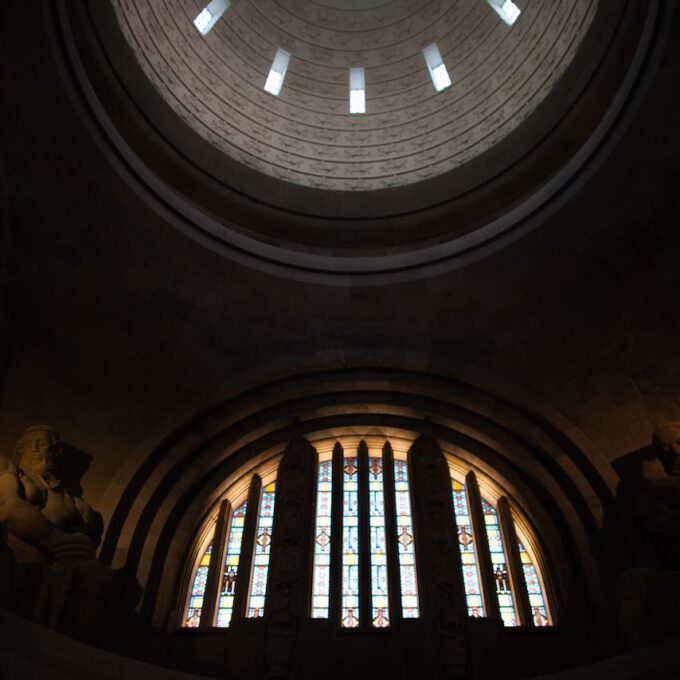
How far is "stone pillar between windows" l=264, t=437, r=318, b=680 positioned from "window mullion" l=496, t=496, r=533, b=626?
261 centimetres

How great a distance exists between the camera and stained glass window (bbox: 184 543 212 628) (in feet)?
26.6

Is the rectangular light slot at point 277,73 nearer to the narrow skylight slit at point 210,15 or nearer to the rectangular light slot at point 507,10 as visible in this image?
the narrow skylight slit at point 210,15

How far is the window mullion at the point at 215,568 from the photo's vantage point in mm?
8023

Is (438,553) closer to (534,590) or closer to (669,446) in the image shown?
(534,590)

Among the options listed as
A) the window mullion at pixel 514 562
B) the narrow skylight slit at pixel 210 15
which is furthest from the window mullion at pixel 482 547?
the narrow skylight slit at pixel 210 15

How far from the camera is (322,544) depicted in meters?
8.59

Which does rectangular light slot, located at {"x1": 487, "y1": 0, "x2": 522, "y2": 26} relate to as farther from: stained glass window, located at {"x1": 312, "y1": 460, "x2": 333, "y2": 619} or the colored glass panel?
stained glass window, located at {"x1": 312, "y1": 460, "x2": 333, "y2": 619}

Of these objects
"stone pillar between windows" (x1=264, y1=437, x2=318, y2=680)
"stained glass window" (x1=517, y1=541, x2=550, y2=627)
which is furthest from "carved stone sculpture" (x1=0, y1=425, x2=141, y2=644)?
"stained glass window" (x1=517, y1=541, x2=550, y2=627)

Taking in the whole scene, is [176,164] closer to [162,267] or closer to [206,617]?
[162,267]

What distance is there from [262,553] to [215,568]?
0.64 m

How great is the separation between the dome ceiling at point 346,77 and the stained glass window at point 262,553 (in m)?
5.45

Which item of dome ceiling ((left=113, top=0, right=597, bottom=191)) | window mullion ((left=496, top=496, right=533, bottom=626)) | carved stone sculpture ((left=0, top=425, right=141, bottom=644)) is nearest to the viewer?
carved stone sculpture ((left=0, top=425, right=141, bottom=644))

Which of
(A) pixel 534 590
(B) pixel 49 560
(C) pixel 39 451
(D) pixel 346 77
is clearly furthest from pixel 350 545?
(D) pixel 346 77

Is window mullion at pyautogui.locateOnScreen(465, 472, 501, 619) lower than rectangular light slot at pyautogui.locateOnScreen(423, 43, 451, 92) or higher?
lower
